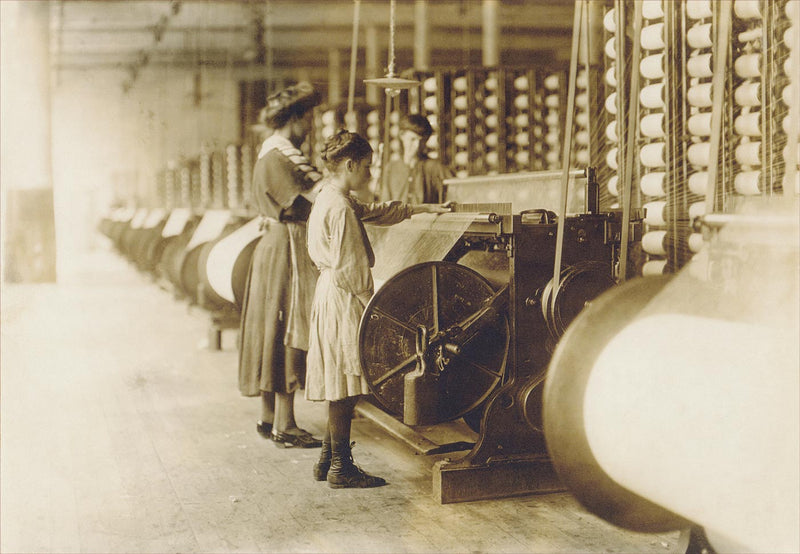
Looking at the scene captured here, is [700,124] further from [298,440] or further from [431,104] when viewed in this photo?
[431,104]

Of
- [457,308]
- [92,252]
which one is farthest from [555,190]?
[92,252]

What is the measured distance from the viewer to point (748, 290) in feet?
4.61

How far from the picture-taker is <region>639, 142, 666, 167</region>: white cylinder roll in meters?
4.96

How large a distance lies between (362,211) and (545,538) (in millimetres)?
1315

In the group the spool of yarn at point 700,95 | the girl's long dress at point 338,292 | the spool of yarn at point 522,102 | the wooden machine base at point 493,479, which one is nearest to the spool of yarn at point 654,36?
the spool of yarn at point 700,95

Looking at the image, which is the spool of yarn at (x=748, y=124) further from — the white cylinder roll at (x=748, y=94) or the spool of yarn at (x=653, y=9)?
the spool of yarn at (x=653, y=9)

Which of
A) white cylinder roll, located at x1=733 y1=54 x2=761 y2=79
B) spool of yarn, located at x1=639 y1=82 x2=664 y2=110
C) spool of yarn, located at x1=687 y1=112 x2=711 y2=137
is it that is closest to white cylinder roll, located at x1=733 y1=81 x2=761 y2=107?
white cylinder roll, located at x1=733 y1=54 x2=761 y2=79

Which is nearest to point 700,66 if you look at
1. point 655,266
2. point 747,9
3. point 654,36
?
point 654,36

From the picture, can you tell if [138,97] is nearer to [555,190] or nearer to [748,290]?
[555,190]

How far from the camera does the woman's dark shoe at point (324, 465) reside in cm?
361

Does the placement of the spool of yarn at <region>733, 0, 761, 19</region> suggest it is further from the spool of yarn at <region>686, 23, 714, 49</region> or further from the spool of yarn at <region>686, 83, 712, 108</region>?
the spool of yarn at <region>686, 83, 712, 108</region>

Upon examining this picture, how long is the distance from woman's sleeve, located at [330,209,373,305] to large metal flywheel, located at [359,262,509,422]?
10 centimetres

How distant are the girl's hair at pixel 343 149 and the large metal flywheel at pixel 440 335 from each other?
0.46 meters

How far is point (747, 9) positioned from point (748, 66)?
12.3 inches
